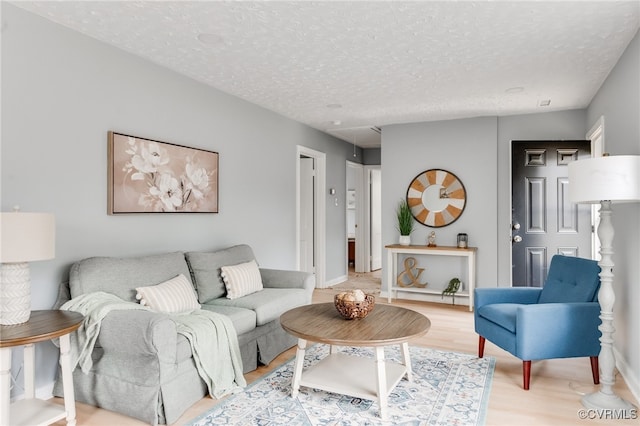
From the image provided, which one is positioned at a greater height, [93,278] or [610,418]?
[93,278]

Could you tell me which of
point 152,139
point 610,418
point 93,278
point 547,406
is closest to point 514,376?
point 547,406

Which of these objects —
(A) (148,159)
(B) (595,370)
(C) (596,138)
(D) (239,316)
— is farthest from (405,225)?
(A) (148,159)

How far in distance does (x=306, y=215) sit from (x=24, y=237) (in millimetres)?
4661

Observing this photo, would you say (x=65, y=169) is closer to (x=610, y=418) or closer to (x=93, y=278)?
(x=93, y=278)

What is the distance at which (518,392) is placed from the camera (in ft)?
9.41

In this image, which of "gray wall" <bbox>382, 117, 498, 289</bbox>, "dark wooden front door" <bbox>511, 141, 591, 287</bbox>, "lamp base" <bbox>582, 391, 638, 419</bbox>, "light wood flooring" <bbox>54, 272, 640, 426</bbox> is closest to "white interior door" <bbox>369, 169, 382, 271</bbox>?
"gray wall" <bbox>382, 117, 498, 289</bbox>

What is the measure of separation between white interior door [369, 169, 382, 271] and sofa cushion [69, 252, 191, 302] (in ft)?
18.2

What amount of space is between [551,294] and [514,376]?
→ 0.72 meters

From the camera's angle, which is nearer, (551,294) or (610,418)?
(610,418)

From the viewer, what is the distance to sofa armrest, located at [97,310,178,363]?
2365 mm

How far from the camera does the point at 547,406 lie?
2.67 m

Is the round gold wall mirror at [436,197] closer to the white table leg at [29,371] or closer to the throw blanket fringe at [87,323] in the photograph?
the throw blanket fringe at [87,323]

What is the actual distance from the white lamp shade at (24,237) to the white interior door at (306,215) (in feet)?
14.7

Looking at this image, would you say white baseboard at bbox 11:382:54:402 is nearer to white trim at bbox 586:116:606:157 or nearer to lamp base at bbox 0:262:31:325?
lamp base at bbox 0:262:31:325
